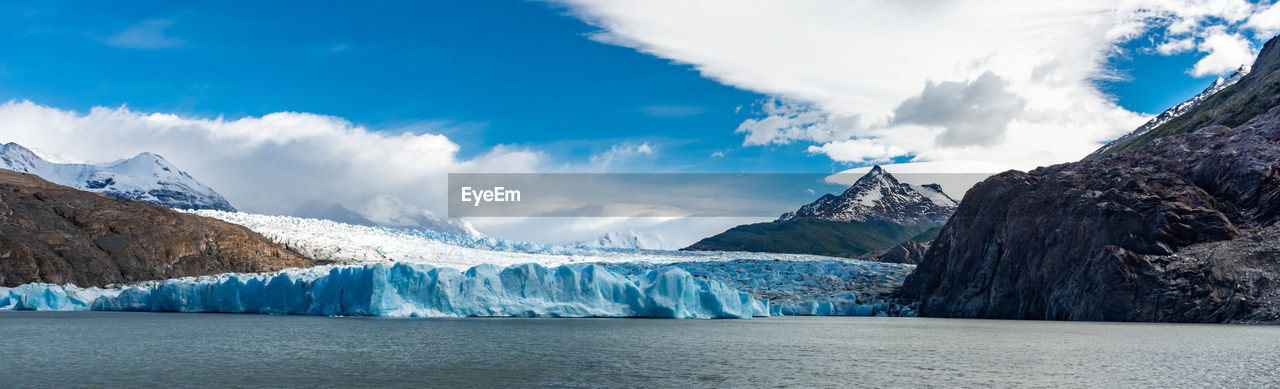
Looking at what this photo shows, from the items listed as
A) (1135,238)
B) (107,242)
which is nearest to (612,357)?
(1135,238)

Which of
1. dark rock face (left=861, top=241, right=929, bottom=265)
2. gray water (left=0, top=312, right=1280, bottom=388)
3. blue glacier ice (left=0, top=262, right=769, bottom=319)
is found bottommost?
gray water (left=0, top=312, right=1280, bottom=388)

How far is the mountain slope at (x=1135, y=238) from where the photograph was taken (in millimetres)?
45062

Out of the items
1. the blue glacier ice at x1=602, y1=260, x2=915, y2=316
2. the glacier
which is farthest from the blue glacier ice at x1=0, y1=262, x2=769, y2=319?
the blue glacier ice at x1=602, y1=260, x2=915, y2=316

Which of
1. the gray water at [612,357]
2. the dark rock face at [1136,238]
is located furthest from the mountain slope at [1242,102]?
the gray water at [612,357]

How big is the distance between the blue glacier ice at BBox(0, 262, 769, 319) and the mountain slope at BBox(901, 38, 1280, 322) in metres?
18.4

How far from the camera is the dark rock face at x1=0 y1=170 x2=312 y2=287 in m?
68.0

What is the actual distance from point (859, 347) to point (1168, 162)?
38.5m

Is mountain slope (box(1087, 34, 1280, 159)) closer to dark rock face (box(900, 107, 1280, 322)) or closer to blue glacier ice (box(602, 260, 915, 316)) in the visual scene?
dark rock face (box(900, 107, 1280, 322))

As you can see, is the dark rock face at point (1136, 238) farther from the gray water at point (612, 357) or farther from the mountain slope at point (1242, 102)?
the mountain slope at point (1242, 102)

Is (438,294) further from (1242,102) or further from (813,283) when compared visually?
(1242,102)

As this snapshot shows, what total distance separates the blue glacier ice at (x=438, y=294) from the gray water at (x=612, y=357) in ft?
32.3

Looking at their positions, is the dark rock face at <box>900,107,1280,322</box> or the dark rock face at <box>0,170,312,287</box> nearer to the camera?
the dark rock face at <box>900,107,1280,322</box>

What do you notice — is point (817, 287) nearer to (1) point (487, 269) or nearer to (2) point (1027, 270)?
(2) point (1027, 270)

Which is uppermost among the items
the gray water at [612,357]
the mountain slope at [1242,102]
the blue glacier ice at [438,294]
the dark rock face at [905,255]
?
the mountain slope at [1242,102]
